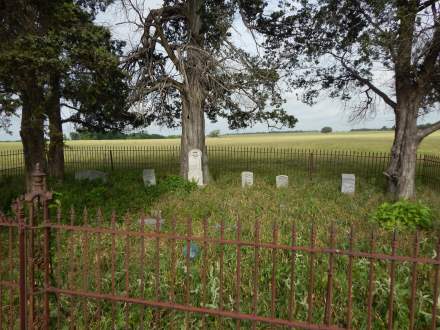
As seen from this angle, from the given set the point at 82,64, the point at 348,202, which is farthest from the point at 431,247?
the point at 82,64

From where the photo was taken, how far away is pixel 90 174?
13422mm

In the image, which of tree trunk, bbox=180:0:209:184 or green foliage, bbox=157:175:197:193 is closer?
green foliage, bbox=157:175:197:193

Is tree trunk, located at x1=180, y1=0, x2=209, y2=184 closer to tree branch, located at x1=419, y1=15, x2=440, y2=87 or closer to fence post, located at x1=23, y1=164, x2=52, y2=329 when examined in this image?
tree branch, located at x1=419, y1=15, x2=440, y2=87

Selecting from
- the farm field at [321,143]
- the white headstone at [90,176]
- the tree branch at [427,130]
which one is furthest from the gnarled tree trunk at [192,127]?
the farm field at [321,143]

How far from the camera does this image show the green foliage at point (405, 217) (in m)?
6.56

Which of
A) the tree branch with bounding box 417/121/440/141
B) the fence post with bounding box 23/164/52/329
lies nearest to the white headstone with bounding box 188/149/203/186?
the tree branch with bounding box 417/121/440/141

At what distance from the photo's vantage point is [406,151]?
10.4m

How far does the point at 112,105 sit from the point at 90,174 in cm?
356

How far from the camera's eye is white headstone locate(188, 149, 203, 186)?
1255 centimetres

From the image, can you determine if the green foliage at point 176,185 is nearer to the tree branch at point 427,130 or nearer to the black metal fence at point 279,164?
the black metal fence at point 279,164

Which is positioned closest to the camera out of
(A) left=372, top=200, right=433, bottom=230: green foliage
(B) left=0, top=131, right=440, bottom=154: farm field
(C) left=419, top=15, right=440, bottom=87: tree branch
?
(A) left=372, top=200, right=433, bottom=230: green foliage

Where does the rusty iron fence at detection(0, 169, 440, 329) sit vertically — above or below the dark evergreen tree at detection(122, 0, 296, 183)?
below

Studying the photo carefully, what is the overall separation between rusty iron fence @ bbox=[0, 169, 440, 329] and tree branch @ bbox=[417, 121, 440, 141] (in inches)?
235

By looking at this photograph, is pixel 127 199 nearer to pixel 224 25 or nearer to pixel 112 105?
pixel 112 105
